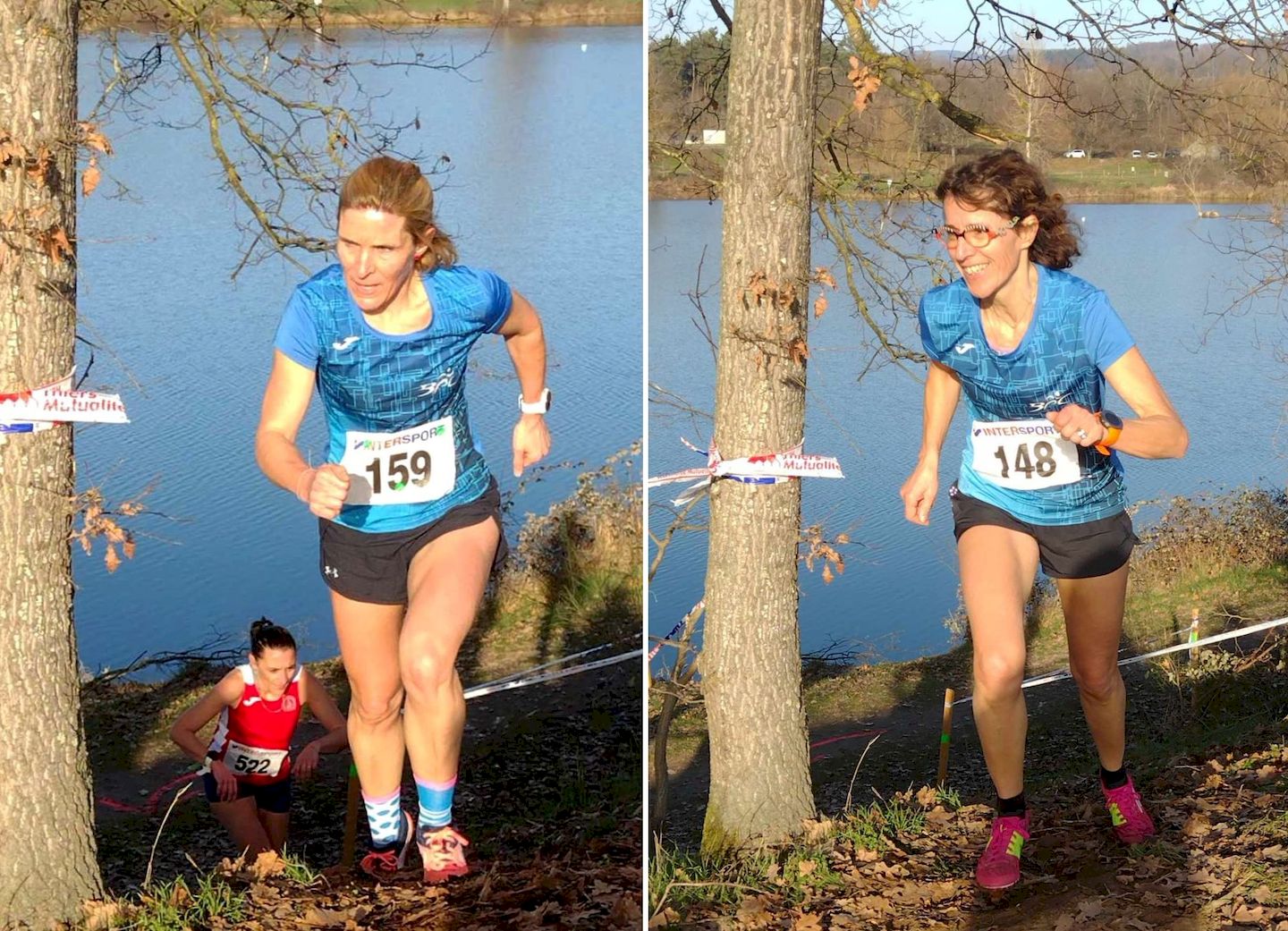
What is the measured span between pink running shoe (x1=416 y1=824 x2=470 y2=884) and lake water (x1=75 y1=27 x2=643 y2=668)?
4.73 m

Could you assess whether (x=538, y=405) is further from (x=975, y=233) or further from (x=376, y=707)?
(x=975, y=233)

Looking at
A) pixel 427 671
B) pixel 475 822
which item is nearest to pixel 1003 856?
pixel 427 671

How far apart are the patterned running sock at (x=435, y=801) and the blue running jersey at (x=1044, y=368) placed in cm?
142

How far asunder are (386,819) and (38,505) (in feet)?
4.04

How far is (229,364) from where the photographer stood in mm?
9734

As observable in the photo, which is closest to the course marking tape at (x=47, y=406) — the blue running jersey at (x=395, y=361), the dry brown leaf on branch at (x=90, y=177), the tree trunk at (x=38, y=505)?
the tree trunk at (x=38, y=505)

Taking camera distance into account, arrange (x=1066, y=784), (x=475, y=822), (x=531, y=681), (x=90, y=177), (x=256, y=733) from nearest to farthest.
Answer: (x=90, y=177) < (x=1066, y=784) < (x=256, y=733) < (x=531, y=681) < (x=475, y=822)

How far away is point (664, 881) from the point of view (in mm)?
3732

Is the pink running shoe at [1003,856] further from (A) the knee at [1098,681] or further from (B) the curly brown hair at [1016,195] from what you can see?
(B) the curly brown hair at [1016,195]

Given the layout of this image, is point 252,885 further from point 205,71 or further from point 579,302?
point 579,302

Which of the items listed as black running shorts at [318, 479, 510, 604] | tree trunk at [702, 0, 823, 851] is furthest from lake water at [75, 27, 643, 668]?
black running shorts at [318, 479, 510, 604]

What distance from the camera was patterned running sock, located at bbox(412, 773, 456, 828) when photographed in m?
3.34

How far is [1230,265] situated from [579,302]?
513 centimetres

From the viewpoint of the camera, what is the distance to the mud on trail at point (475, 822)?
3678 millimetres
